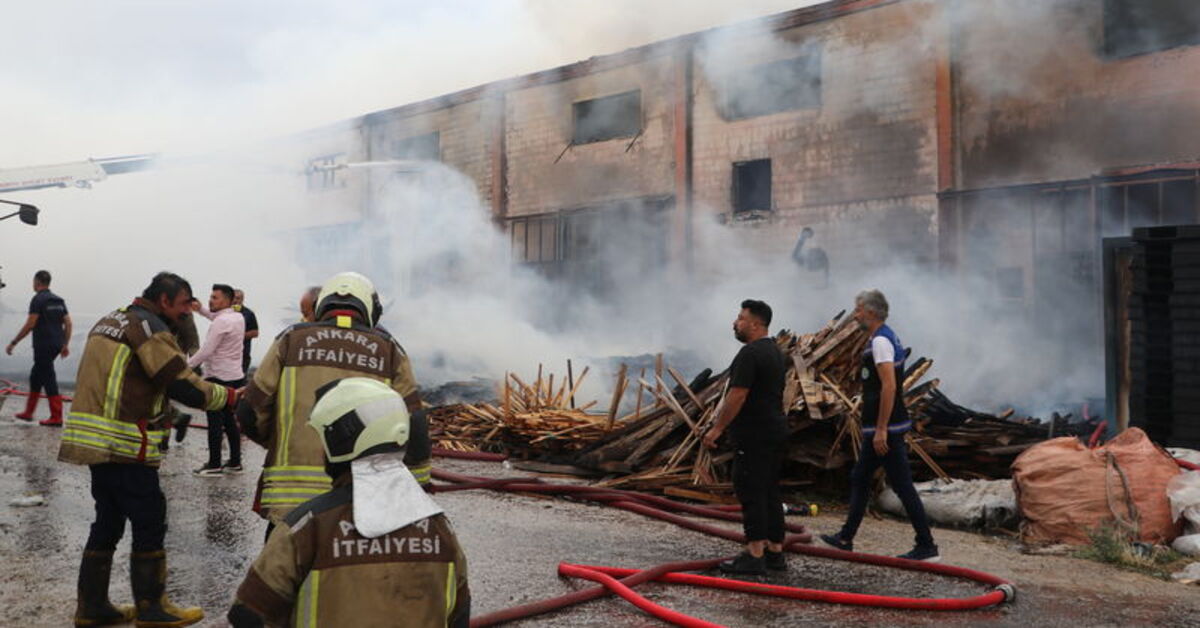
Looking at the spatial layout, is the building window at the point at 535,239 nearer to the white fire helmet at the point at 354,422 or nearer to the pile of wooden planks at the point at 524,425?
the pile of wooden planks at the point at 524,425

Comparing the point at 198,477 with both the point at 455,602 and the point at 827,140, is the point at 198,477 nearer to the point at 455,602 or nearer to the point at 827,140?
the point at 455,602

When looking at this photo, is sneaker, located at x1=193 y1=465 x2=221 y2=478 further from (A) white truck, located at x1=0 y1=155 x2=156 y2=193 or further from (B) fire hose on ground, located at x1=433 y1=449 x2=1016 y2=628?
(A) white truck, located at x1=0 y1=155 x2=156 y2=193

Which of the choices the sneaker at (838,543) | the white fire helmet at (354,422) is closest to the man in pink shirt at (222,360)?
the sneaker at (838,543)

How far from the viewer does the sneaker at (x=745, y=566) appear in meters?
5.27

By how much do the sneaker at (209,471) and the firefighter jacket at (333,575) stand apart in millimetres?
6537

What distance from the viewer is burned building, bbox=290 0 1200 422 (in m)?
13.6

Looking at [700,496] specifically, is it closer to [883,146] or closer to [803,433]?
[803,433]

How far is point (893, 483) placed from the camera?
5.89 meters

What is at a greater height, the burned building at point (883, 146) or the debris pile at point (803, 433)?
the burned building at point (883, 146)

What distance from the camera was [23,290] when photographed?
27.7 metres

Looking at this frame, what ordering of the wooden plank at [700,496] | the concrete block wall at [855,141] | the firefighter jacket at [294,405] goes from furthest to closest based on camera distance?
1. the concrete block wall at [855,141]
2. the wooden plank at [700,496]
3. the firefighter jacket at [294,405]

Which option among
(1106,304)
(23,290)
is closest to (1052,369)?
(1106,304)

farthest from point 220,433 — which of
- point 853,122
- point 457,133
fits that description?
point 457,133

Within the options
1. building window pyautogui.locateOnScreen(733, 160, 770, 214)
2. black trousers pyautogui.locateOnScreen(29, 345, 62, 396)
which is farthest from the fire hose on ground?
building window pyautogui.locateOnScreen(733, 160, 770, 214)
